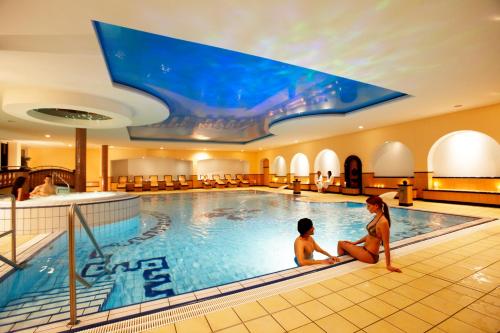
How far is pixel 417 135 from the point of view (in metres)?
8.89

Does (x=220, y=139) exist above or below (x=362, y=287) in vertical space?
above

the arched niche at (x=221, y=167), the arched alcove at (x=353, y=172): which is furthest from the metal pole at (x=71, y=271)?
the arched niche at (x=221, y=167)

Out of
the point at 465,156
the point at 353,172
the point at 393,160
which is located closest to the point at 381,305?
the point at 465,156

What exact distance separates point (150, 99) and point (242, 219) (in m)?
4.04

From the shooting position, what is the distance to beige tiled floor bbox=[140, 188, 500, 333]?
1661 millimetres

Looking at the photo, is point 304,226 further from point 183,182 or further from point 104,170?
point 183,182

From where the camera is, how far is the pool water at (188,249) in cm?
277

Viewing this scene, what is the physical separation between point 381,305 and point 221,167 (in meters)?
18.8

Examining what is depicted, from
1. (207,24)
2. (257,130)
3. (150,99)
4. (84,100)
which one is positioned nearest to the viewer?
(207,24)

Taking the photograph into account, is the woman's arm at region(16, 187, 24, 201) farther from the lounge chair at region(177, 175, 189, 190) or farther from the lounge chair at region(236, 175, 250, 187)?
the lounge chair at region(236, 175, 250, 187)

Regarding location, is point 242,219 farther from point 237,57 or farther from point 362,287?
point 362,287

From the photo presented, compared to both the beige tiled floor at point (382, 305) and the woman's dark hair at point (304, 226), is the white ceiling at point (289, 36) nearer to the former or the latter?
the woman's dark hair at point (304, 226)

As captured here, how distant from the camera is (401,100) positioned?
21.6 ft

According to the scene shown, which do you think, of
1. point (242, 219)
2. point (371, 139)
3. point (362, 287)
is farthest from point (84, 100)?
point (371, 139)
